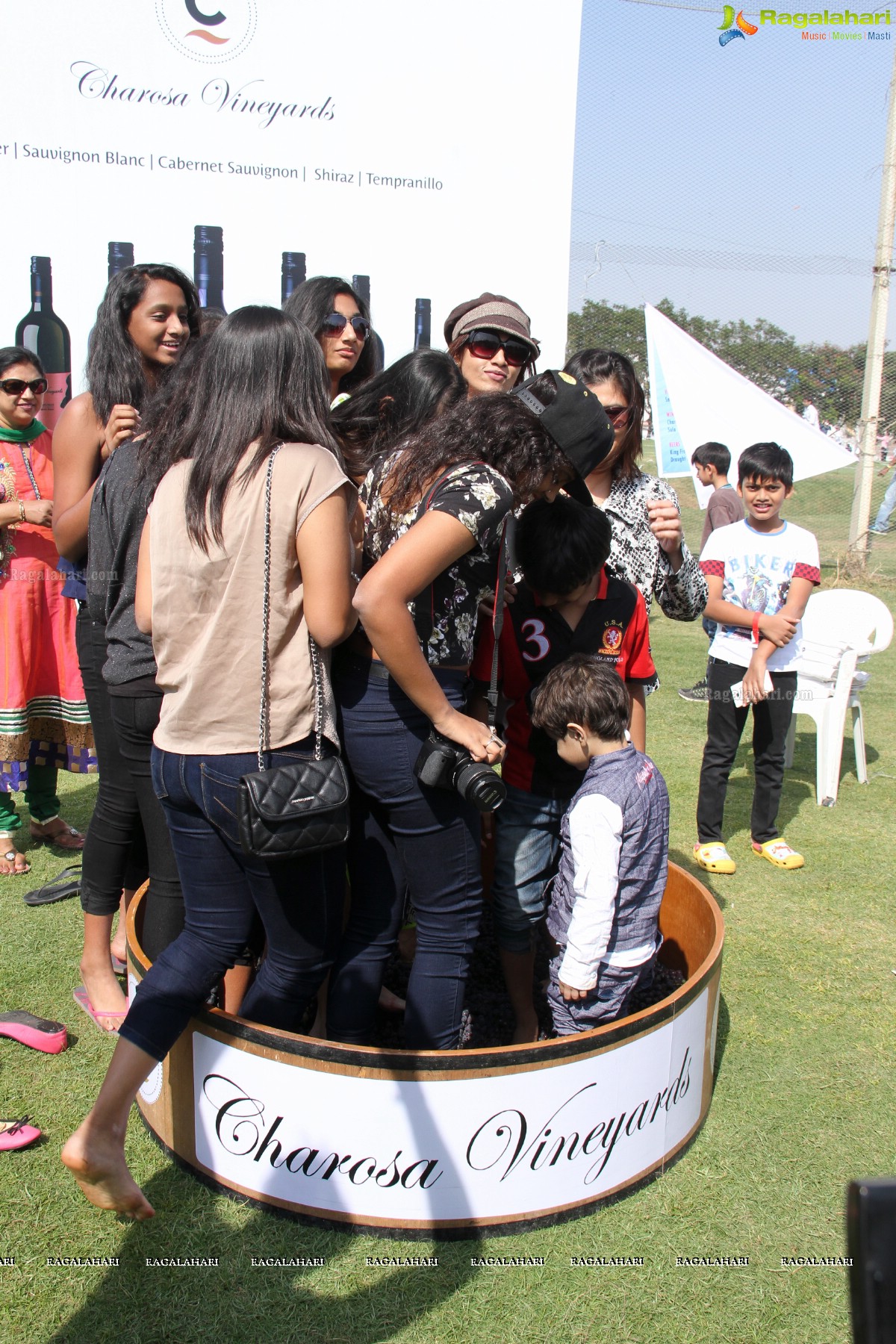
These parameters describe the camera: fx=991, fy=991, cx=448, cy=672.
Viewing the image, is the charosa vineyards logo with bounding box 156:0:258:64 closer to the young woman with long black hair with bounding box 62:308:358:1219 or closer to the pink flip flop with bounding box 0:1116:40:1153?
the young woman with long black hair with bounding box 62:308:358:1219

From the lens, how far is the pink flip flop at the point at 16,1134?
2.18 m

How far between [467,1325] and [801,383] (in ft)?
44.7

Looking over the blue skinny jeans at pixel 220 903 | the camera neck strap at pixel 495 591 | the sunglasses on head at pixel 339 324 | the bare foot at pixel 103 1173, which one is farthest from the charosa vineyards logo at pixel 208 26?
the bare foot at pixel 103 1173

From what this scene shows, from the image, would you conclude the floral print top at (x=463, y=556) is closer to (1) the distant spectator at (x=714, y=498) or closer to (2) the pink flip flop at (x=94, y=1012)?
(2) the pink flip flop at (x=94, y=1012)

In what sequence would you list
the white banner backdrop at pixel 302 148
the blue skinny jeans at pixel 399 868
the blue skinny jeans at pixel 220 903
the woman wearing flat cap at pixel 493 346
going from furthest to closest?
the white banner backdrop at pixel 302 148 < the woman wearing flat cap at pixel 493 346 < the blue skinny jeans at pixel 399 868 < the blue skinny jeans at pixel 220 903

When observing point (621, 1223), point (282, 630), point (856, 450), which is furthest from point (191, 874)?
point (856, 450)

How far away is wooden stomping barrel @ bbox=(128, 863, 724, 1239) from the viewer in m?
1.88

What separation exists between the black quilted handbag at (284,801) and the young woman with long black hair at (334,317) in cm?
101

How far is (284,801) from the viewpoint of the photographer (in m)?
1.70


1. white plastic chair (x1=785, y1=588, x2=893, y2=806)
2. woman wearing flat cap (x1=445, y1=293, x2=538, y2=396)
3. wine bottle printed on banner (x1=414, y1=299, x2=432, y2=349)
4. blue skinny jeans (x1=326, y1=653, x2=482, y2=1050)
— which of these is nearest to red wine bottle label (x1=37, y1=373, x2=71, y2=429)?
wine bottle printed on banner (x1=414, y1=299, x2=432, y2=349)

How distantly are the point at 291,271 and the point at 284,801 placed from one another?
3.94m

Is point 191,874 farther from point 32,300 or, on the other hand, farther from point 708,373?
point 708,373

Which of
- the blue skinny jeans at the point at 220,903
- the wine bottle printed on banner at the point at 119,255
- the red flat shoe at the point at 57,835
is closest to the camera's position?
the blue skinny jeans at the point at 220,903

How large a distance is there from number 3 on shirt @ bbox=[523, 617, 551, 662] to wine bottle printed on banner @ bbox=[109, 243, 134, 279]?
331 cm
